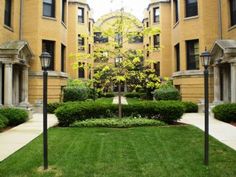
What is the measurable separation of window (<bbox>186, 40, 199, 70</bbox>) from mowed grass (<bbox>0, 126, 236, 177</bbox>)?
470 inches

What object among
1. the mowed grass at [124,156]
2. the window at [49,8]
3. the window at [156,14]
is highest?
the window at [156,14]

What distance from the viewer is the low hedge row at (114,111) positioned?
15.0 meters

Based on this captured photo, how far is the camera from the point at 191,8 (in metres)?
23.7

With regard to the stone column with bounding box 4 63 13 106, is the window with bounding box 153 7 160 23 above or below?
above

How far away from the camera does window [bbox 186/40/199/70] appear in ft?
76.6

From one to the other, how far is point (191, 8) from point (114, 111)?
11.6m

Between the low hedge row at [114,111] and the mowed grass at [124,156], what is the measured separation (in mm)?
2737

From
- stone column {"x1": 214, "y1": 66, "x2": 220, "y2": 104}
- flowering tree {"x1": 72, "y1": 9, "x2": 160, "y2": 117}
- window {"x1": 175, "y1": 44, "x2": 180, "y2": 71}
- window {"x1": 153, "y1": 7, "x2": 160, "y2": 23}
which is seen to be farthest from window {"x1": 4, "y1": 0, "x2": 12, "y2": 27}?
window {"x1": 153, "y1": 7, "x2": 160, "y2": 23}

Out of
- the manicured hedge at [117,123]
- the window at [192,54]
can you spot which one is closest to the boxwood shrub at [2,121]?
the manicured hedge at [117,123]

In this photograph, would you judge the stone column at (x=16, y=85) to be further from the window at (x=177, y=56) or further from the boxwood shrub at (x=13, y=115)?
the window at (x=177, y=56)

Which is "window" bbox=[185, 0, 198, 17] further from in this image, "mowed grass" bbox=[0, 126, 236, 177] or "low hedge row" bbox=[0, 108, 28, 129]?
"low hedge row" bbox=[0, 108, 28, 129]

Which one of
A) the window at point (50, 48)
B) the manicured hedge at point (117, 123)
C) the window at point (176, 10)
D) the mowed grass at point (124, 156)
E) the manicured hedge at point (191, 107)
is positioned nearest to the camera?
the mowed grass at point (124, 156)

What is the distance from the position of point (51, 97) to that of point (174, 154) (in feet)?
48.9

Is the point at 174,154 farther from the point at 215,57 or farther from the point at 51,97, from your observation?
the point at 51,97
